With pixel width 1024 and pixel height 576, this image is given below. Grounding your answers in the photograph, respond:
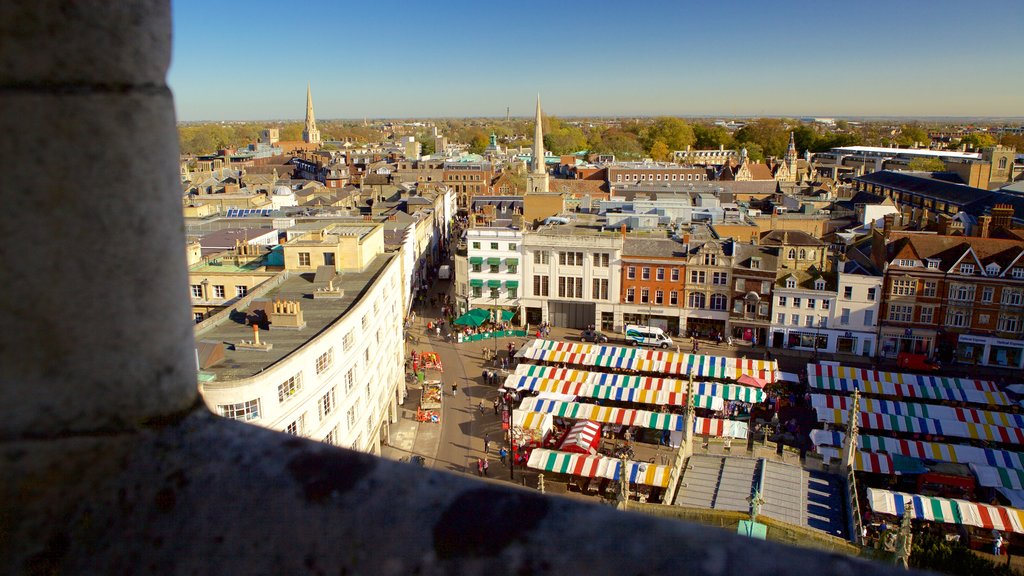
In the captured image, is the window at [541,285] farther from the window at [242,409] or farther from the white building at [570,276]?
the window at [242,409]

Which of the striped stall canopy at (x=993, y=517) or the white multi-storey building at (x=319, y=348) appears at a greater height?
the white multi-storey building at (x=319, y=348)

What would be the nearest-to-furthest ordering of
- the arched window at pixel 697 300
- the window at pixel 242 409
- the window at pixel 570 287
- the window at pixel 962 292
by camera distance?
the window at pixel 242 409, the window at pixel 962 292, the arched window at pixel 697 300, the window at pixel 570 287

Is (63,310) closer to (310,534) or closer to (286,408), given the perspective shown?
(310,534)

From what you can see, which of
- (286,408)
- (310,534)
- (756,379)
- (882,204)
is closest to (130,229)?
(310,534)

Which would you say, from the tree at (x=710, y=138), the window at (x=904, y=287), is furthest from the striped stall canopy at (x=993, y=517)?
the tree at (x=710, y=138)

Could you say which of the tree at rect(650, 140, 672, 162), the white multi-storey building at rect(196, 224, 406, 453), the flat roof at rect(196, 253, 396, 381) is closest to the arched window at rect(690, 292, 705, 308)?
the white multi-storey building at rect(196, 224, 406, 453)

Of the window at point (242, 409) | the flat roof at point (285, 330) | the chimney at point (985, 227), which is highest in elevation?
the chimney at point (985, 227)

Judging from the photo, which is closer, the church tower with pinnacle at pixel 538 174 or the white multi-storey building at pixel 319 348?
the white multi-storey building at pixel 319 348
